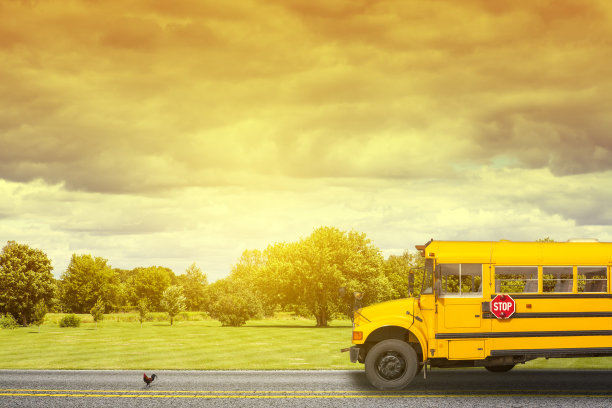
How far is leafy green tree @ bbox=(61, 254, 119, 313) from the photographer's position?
88188 millimetres

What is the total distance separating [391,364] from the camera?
11.3m

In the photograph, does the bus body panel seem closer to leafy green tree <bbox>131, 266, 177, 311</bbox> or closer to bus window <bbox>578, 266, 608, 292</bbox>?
bus window <bbox>578, 266, 608, 292</bbox>

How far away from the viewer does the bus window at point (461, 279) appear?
37.6 feet

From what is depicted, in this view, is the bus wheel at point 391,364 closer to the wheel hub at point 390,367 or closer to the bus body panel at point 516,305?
the wheel hub at point 390,367

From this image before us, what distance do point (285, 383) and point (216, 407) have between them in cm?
279

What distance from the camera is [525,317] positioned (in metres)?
11.4

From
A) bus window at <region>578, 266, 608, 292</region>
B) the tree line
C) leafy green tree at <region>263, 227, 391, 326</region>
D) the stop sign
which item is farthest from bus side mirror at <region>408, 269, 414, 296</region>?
leafy green tree at <region>263, 227, 391, 326</region>

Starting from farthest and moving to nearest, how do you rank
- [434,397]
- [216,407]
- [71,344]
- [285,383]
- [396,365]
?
[71,344] < [285,383] < [396,365] < [434,397] < [216,407]

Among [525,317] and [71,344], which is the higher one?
[525,317]

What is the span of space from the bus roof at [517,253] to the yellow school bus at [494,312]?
0.02 m

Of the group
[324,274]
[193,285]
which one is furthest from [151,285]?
[324,274]

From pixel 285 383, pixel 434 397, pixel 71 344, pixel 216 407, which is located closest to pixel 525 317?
pixel 434 397

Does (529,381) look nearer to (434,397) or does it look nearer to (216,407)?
(434,397)

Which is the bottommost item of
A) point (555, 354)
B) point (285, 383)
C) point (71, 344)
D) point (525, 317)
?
point (71, 344)
